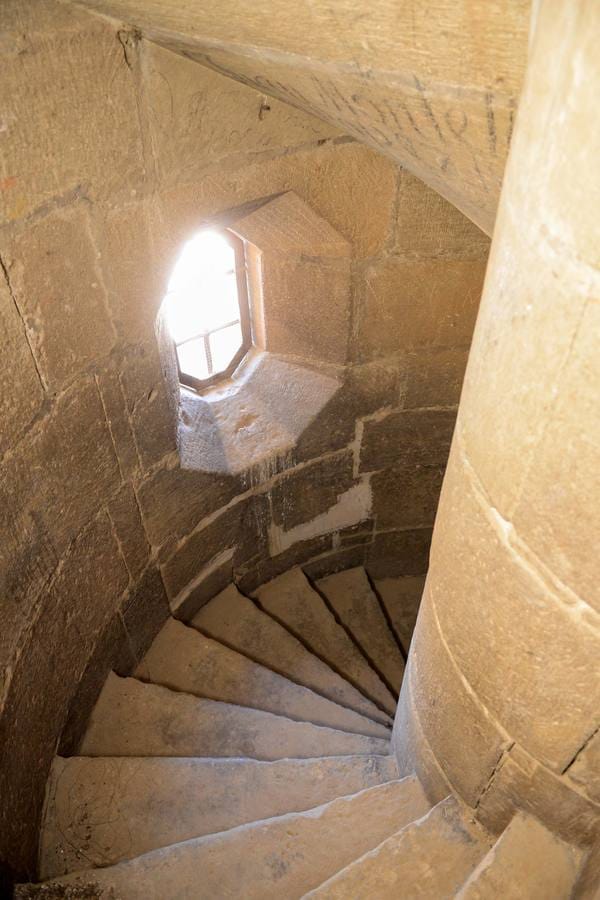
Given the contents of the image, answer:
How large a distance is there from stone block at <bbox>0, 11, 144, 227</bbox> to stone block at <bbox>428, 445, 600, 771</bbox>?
4.84 ft

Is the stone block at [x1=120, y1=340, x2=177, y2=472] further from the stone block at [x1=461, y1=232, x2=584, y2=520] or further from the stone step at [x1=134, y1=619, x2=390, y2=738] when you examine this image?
the stone block at [x1=461, y1=232, x2=584, y2=520]

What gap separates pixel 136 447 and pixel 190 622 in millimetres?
1515

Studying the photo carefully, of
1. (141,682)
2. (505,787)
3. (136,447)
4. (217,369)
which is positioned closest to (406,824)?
(505,787)

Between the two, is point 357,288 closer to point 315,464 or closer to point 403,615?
point 315,464

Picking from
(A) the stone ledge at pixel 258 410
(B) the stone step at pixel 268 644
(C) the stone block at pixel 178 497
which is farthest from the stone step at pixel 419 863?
(A) the stone ledge at pixel 258 410

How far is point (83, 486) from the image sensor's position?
2.65 meters

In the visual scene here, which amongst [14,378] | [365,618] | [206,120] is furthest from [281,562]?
[206,120]

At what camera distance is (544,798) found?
5.96ft

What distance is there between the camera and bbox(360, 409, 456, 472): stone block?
3771 mm

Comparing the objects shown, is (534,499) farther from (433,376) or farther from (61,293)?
(433,376)

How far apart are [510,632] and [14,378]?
1690mm

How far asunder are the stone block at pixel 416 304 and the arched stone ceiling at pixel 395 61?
41.6 inches

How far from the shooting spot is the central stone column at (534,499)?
1001mm

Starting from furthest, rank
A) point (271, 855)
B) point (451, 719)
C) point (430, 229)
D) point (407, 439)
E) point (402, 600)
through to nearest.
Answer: point (402, 600) → point (407, 439) → point (430, 229) → point (271, 855) → point (451, 719)
